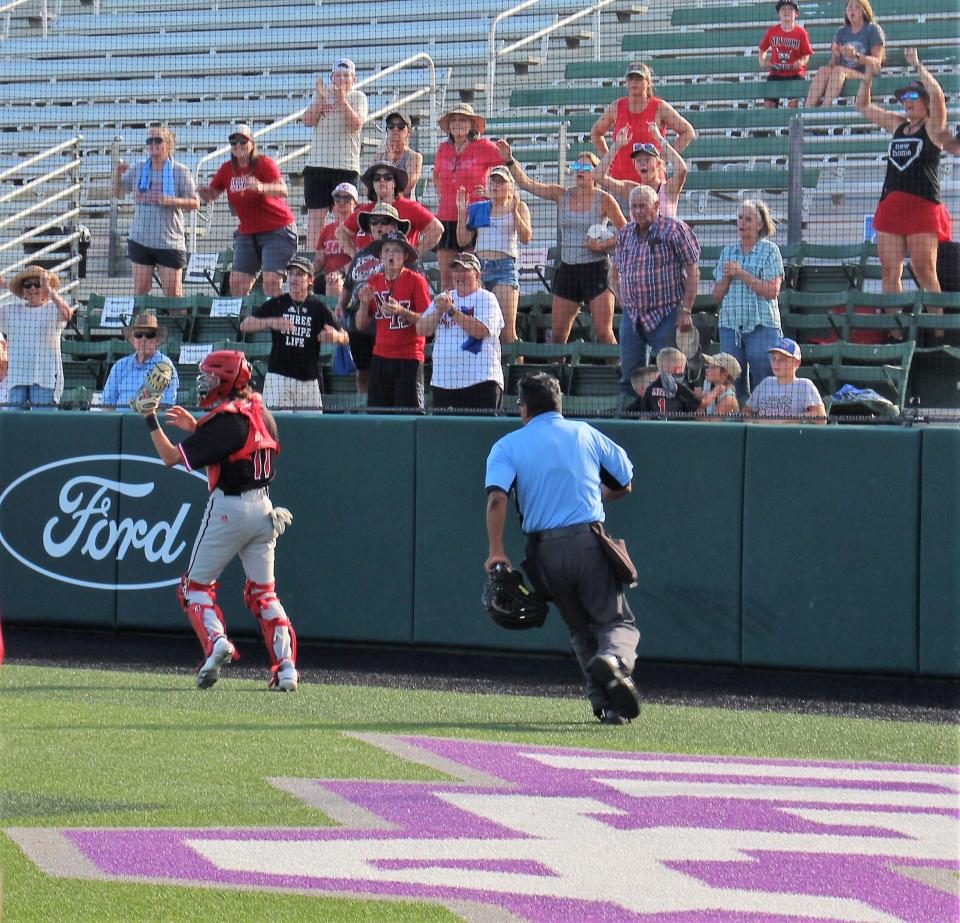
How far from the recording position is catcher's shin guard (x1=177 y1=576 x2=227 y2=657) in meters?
8.96

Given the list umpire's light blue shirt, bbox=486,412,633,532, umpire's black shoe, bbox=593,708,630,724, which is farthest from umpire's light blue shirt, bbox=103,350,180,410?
umpire's black shoe, bbox=593,708,630,724

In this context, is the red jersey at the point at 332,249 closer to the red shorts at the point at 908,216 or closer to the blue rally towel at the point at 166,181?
the blue rally towel at the point at 166,181

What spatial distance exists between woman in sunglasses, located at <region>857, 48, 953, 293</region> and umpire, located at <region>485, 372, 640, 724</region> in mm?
4874

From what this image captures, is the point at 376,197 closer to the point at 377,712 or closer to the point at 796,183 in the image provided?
the point at 796,183

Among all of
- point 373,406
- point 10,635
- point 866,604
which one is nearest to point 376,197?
point 373,406

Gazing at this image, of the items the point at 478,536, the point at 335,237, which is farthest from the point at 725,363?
the point at 335,237

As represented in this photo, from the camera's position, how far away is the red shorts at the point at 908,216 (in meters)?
11.9

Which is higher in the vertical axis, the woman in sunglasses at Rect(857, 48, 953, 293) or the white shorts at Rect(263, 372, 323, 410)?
the woman in sunglasses at Rect(857, 48, 953, 293)

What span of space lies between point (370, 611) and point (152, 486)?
176 centimetres

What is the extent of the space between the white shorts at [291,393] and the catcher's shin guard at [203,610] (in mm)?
2442

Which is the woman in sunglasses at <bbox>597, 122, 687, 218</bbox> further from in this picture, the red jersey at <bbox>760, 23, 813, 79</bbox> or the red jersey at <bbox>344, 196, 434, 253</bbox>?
the red jersey at <bbox>760, 23, 813, 79</bbox>

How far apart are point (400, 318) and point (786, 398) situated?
256cm

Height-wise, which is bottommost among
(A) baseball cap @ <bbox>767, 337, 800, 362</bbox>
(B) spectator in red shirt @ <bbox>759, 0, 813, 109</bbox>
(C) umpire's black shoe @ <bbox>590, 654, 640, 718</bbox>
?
(C) umpire's black shoe @ <bbox>590, 654, 640, 718</bbox>

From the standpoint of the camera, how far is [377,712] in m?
8.27
